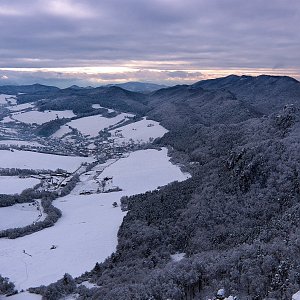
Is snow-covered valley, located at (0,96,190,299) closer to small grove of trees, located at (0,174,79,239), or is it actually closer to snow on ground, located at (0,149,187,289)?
snow on ground, located at (0,149,187,289)

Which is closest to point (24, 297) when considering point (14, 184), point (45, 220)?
point (45, 220)

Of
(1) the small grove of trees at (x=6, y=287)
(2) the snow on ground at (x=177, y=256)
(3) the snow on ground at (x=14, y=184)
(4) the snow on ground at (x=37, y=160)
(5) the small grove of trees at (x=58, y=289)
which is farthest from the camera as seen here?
(4) the snow on ground at (x=37, y=160)

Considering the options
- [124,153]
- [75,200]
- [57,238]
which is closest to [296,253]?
[57,238]

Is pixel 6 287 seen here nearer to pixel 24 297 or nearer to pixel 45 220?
pixel 24 297

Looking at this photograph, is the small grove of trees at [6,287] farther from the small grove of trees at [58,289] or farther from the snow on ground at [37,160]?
the snow on ground at [37,160]

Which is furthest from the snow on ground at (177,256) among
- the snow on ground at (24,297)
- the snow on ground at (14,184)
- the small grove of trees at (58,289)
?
the snow on ground at (14,184)

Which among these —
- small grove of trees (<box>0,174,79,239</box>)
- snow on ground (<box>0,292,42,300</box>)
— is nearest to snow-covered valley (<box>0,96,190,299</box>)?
snow on ground (<box>0,292,42,300</box>)
